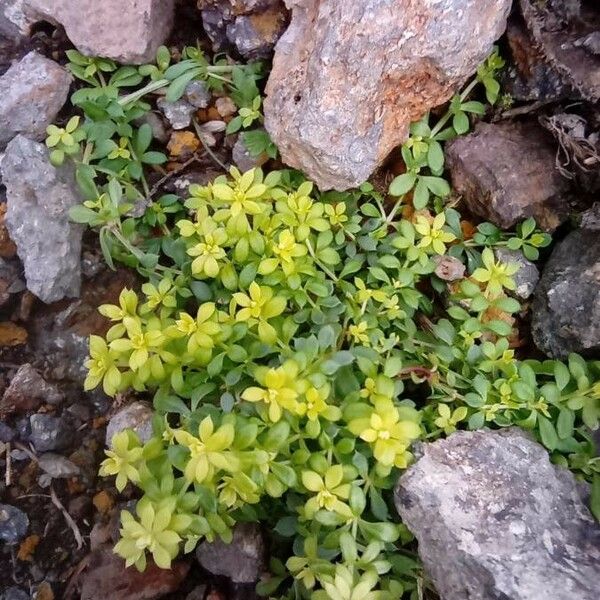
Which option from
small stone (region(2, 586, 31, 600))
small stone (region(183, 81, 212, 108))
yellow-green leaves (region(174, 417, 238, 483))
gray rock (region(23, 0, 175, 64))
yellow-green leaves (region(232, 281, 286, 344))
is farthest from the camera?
small stone (region(183, 81, 212, 108))

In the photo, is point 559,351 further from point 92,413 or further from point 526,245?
point 92,413

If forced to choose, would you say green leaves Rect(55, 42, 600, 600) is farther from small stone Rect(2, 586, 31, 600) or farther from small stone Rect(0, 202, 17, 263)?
small stone Rect(2, 586, 31, 600)

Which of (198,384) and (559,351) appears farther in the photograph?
(559,351)

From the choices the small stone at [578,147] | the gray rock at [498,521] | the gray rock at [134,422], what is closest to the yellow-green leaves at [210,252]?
the gray rock at [134,422]

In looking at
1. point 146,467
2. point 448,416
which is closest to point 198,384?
point 146,467

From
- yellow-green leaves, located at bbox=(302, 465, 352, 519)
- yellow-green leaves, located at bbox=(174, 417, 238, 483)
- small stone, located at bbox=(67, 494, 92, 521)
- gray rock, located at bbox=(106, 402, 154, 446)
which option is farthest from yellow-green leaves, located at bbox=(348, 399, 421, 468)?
small stone, located at bbox=(67, 494, 92, 521)

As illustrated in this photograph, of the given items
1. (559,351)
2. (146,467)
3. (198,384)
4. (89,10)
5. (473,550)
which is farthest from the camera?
(89,10)
